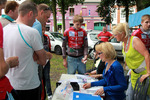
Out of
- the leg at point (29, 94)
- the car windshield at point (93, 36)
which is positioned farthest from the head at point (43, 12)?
the car windshield at point (93, 36)

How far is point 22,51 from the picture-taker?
5.53 ft

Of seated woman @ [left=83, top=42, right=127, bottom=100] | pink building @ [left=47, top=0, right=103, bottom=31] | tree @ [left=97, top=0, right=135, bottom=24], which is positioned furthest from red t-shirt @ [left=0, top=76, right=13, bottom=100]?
pink building @ [left=47, top=0, right=103, bottom=31]

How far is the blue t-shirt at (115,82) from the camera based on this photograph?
1.95m

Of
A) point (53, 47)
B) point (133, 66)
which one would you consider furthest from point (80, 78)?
point (53, 47)

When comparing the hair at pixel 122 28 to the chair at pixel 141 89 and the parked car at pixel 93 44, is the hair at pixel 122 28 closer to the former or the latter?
the chair at pixel 141 89

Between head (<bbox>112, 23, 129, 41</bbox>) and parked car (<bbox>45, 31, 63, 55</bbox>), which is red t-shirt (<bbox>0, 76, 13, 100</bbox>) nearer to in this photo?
head (<bbox>112, 23, 129, 41</bbox>)

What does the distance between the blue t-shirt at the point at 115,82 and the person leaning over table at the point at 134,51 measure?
47cm

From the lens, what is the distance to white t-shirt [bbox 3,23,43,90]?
1.66 meters

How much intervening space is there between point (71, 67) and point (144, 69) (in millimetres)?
1562

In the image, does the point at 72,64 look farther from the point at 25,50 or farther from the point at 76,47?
the point at 25,50

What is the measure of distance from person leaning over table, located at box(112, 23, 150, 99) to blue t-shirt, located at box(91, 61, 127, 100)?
0.47 metres

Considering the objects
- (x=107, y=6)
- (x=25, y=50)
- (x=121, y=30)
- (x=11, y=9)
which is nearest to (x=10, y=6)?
(x=11, y=9)

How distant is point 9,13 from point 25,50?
84 centimetres

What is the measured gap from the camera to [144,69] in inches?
95.4
